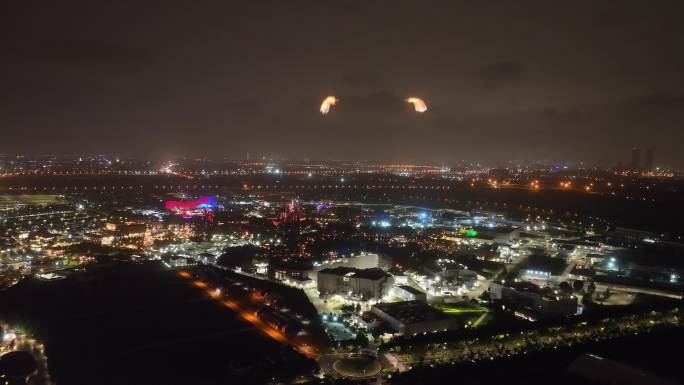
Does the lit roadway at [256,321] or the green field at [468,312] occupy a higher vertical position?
the lit roadway at [256,321]

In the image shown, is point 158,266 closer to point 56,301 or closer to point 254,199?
point 56,301

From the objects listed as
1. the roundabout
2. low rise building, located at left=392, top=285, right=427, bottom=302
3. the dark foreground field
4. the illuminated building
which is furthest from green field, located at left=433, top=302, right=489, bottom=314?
the dark foreground field

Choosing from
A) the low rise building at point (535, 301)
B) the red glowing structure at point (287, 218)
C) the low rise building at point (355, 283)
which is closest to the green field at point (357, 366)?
the low rise building at point (355, 283)

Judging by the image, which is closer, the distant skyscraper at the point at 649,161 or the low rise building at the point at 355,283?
the low rise building at the point at 355,283

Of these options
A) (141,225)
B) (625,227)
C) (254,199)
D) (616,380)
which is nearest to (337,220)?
(141,225)

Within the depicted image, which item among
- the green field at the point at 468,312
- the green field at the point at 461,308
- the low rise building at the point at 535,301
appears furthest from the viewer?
the green field at the point at 461,308

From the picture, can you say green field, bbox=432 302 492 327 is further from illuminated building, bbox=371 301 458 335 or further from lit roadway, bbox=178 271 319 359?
lit roadway, bbox=178 271 319 359

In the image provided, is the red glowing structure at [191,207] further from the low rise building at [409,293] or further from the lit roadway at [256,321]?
the low rise building at [409,293]
